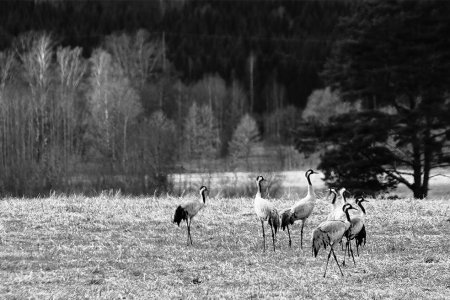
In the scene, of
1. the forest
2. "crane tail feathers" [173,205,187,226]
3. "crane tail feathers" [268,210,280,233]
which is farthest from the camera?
the forest

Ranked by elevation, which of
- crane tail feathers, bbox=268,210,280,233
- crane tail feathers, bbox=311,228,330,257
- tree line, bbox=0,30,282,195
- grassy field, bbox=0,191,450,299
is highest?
tree line, bbox=0,30,282,195

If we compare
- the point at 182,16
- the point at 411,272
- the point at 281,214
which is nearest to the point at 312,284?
the point at 411,272

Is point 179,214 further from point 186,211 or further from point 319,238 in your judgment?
point 319,238

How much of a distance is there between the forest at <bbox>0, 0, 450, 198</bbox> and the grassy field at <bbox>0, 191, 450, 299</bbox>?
13.9 m

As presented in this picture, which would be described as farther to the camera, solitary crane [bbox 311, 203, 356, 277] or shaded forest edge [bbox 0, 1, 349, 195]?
shaded forest edge [bbox 0, 1, 349, 195]

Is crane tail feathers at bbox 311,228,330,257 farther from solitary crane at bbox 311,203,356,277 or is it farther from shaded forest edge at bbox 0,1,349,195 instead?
shaded forest edge at bbox 0,1,349,195

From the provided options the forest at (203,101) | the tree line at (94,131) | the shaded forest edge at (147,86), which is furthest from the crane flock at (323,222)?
the shaded forest edge at (147,86)

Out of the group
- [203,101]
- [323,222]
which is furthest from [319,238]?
[203,101]

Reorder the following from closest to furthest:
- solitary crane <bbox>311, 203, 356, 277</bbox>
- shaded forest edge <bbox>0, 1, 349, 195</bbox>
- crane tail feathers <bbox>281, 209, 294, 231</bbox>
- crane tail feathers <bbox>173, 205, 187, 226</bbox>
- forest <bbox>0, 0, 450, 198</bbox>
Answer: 1. solitary crane <bbox>311, 203, 356, 277</bbox>
2. crane tail feathers <bbox>281, 209, 294, 231</bbox>
3. crane tail feathers <bbox>173, 205, 187, 226</bbox>
4. forest <bbox>0, 0, 450, 198</bbox>
5. shaded forest edge <bbox>0, 1, 349, 195</bbox>

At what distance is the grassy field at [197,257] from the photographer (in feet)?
37.9

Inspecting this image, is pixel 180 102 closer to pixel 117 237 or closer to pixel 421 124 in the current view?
pixel 421 124

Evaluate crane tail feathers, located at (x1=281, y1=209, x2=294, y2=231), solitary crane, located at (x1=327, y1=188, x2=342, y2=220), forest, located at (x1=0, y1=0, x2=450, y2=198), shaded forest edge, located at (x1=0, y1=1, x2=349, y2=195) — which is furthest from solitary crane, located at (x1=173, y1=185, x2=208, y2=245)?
shaded forest edge, located at (x1=0, y1=1, x2=349, y2=195)

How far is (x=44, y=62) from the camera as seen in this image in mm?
57312

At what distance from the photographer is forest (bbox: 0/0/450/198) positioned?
35.0 metres
